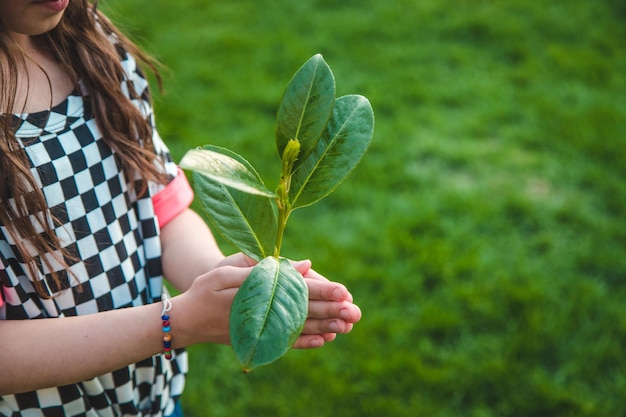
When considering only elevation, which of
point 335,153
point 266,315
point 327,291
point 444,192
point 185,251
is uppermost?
point 335,153

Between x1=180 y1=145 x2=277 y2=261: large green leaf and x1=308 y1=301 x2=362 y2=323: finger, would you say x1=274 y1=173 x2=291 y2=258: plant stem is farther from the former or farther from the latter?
x1=308 y1=301 x2=362 y2=323: finger

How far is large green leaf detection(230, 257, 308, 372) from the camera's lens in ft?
2.27

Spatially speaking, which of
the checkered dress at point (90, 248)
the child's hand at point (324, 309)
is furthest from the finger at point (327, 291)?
the checkered dress at point (90, 248)

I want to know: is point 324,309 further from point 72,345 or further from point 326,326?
point 72,345

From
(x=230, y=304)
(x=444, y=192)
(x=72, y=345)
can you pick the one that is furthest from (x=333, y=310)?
(x=444, y=192)

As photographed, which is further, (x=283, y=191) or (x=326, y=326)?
(x=326, y=326)

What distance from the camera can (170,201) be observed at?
1.18 meters

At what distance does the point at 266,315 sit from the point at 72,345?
0.40 metres

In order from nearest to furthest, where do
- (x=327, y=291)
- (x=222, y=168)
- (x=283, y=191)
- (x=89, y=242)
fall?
1. (x=222, y=168)
2. (x=283, y=191)
3. (x=327, y=291)
4. (x=89, y=242)

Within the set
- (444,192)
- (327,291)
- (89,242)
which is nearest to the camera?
(327,291)

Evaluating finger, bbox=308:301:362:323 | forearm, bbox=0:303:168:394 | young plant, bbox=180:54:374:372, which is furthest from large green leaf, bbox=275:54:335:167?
forearm, bbox=0:303:168:394

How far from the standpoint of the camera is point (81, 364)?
3.14 ft

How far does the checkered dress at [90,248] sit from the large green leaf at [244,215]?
301 mm

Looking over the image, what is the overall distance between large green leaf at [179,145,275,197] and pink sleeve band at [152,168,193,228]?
469 millimetres
